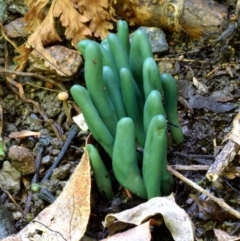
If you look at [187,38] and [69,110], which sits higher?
[187,38]

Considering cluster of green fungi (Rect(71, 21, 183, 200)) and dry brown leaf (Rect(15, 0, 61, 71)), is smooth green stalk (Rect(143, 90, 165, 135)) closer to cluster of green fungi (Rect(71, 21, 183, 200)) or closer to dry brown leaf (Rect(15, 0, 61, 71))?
cluster of green fungi (Rect(71, 21, 183, 200))

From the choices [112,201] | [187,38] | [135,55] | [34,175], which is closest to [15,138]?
[34,175]

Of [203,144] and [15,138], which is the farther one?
[15,138]

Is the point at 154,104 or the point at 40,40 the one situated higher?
the point at 154,104

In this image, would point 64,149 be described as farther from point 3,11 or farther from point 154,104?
point 3,11

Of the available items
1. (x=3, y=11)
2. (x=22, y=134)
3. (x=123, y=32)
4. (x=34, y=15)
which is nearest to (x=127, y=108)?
(x=123, y=32)

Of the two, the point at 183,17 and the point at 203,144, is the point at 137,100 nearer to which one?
the point at 203,144
